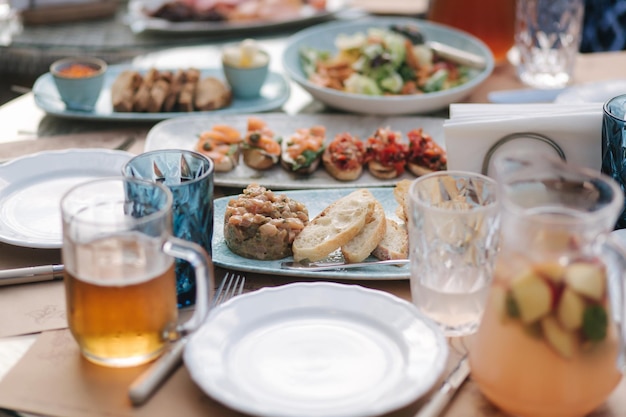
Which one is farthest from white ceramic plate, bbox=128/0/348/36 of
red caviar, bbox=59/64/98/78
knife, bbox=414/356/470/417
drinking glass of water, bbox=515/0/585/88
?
knife, bbox=414/356/470/417

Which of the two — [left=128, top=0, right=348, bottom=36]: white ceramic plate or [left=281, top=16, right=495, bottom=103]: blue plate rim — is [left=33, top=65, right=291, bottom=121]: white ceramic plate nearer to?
[left=281, top=16, right=495, bottom=103]: blue plate rim

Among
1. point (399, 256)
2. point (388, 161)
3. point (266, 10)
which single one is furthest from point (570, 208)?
point (266, 10)

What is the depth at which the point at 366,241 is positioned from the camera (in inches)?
51.8

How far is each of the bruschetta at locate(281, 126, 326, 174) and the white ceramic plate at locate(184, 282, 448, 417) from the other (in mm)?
650

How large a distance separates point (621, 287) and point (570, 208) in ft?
0.40

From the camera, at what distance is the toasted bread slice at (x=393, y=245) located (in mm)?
1315

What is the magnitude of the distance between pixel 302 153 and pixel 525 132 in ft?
1.78

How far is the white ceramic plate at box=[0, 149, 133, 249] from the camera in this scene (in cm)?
141

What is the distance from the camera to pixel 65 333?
1.15 metres

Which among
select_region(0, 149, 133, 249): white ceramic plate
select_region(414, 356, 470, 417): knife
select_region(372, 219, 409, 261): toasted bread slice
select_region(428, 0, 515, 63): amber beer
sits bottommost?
select_region(414, 356, 470, 417): knife

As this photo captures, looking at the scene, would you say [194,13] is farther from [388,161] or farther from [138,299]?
[138,299]

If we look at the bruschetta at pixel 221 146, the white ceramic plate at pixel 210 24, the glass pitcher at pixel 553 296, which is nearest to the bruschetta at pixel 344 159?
the bruschetta at pixel 221 146

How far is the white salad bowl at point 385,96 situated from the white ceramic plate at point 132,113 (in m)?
0.08

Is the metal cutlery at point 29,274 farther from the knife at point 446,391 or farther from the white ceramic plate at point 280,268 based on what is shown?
the knife at point 446,391
